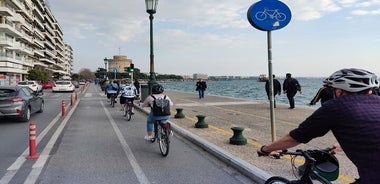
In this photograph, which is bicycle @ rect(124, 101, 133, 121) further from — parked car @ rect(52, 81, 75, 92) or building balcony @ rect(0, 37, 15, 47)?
building balcony @ rect(0, 37, 15, 47)

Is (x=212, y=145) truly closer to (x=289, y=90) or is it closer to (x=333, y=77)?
(x=333, y=77)

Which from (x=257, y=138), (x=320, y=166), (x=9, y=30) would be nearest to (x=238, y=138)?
(x=257, y=138)

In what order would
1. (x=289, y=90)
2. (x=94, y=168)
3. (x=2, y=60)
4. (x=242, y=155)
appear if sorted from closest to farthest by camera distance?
(x=94, y=168) → (x=242, y=155) → (x=289, y=90) → (x=2, y=60)

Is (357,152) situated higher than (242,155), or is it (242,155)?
(357,152)

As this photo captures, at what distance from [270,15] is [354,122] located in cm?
489

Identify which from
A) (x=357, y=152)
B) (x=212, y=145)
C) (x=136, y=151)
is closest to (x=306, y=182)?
(x=357, y=152)

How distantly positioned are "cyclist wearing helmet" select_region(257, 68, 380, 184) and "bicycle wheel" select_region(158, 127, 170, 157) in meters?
4.69

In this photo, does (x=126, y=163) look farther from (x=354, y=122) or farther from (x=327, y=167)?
(x=354, y=122)

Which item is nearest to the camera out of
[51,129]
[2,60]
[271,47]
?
[271,47]

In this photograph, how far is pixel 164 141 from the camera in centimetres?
726

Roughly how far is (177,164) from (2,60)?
63958mm

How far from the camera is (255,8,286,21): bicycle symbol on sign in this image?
6824mm

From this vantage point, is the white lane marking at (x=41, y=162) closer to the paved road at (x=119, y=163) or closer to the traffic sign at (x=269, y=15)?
→ the paved road at (x=119, y=163)

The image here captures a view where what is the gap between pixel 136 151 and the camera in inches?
302
